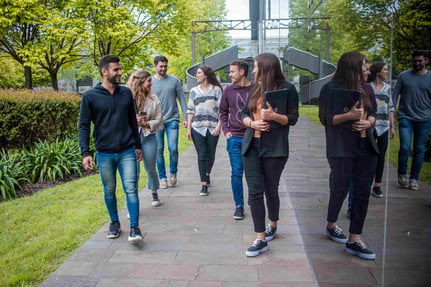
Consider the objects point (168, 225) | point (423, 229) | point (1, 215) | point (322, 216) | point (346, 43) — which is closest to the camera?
point (423, 229)

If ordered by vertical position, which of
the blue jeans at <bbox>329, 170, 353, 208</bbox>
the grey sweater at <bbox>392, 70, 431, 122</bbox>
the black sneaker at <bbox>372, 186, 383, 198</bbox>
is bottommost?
the blue jeans at <bbox>329, 170, 353, 208</bbox>

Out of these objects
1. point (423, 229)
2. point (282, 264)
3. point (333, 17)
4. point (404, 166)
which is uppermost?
point (333, 17)

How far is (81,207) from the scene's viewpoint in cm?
520

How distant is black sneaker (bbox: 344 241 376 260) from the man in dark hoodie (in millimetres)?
2172

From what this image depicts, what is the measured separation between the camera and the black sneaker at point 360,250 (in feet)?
7.22

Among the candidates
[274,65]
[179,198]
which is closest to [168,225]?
[179,198]

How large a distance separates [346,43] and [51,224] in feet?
12.9

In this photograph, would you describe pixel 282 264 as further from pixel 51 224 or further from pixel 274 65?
pixel 51 224

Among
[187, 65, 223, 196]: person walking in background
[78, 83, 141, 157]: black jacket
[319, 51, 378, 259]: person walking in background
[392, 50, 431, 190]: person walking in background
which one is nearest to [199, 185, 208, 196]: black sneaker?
[187, 65, 223, 196]: person walking in background

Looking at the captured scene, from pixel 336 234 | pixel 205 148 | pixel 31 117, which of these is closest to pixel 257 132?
pixel 336 234

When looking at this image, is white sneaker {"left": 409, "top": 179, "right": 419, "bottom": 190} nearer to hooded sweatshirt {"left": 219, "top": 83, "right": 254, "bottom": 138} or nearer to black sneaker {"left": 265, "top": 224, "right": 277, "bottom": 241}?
black sneaker {"left": 265, "top": 224, "right": 277, "bottom": 241}

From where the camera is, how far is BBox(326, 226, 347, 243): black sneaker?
272 cm

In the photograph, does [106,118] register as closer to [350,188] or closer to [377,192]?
[350,188]

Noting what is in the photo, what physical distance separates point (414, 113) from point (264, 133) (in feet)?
6.39
